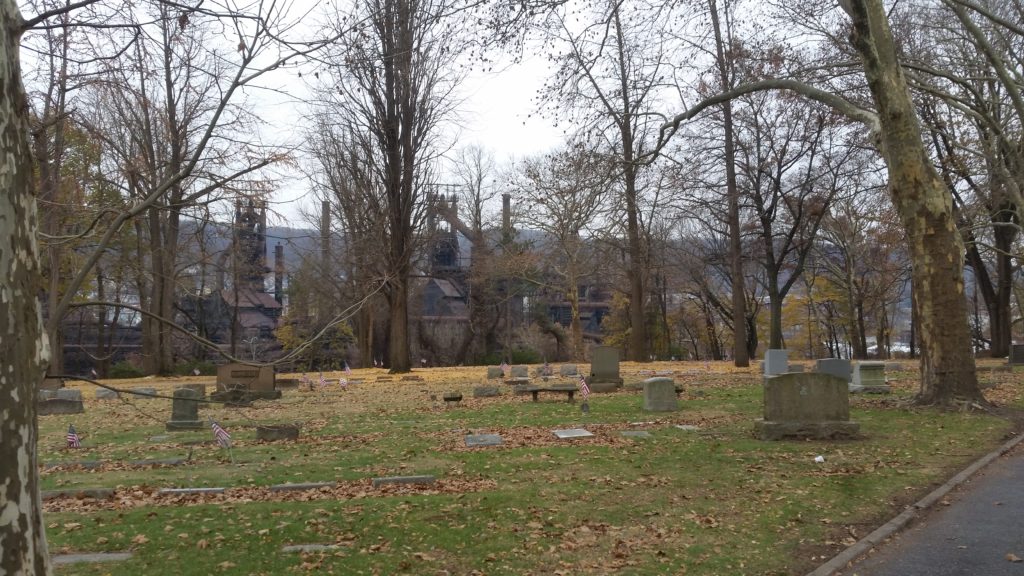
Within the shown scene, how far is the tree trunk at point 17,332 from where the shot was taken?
10.8ft

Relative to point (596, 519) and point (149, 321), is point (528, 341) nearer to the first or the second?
point (149, 321)

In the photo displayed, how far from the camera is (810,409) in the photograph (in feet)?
36.2

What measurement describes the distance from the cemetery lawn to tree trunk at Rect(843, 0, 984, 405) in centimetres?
96

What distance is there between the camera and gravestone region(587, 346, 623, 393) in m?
20.0

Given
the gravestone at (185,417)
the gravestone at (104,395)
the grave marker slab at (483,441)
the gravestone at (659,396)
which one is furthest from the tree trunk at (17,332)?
the gravestone at (104,395)

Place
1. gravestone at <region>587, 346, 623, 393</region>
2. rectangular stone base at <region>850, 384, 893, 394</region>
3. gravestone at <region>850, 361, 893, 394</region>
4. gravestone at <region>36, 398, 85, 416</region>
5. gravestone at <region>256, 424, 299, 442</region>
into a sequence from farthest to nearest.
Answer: gravestone at <region>587, 346, 623, 393</region> → gravestone at <region>850, 361, 893, 394</region> → rectangular stone base at <region>850, 384, 893, 394</region> → gravestone at <region>36, 398, 85, 416</region> → gravestone at <region>256, 424, 299, 442</region>

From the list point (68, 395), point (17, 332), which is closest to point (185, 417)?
point (68, 395)

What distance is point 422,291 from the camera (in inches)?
2045

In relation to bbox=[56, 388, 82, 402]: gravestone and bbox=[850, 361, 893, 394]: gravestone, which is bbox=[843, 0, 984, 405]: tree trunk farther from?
bbox=[56, 388, 82, 402]: gravestone

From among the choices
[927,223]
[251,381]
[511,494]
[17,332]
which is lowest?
[511,494]

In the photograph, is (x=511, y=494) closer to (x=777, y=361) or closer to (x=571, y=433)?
(x=571, y=433)

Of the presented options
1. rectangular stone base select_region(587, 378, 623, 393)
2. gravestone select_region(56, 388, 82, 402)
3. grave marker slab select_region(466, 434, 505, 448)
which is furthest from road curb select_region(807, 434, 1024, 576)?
gravestone select_region(56, 388, 82, 402)

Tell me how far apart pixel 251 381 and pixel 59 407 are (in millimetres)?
4524

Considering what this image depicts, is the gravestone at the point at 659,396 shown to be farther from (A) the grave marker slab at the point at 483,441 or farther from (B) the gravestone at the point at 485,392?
(B) the gravestone at the point at 485,392
